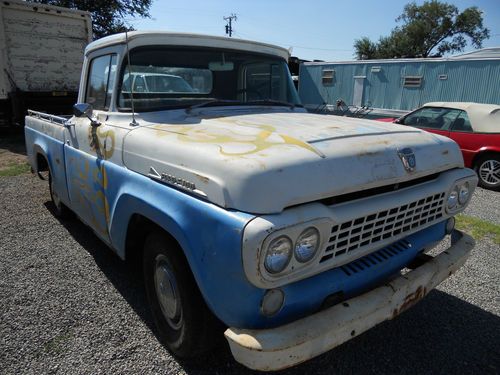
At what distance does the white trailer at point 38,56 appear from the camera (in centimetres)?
1066

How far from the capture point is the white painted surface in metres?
10.6

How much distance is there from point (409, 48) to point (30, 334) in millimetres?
44651

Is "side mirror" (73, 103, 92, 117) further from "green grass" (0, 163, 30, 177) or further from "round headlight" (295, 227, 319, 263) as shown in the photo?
"green grass" (0, 163, 30, 177)

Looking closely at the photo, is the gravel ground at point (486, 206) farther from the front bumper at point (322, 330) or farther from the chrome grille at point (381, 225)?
the front bumper at point (322, 330)

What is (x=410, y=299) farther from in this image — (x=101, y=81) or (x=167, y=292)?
(x=101, y=81)

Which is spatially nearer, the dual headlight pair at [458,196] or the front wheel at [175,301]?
the front wheel at [175,301]

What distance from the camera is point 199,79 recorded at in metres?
3.37

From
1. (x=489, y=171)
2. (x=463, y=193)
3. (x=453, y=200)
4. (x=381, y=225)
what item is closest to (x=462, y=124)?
(x=489, y=171)

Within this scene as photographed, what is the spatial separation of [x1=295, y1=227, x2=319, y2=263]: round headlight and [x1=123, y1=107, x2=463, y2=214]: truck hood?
15 cm

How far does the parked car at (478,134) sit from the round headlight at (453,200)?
5.54 metres

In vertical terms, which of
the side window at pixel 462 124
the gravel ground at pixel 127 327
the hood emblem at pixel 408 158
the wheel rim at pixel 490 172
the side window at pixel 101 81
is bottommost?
the gravel ground at pixel 127 327

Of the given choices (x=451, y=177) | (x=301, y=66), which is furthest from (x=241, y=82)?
(x=301, y=66)

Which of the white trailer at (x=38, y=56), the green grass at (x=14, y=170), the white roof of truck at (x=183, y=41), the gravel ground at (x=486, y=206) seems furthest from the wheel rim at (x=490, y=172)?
the white trailer at (x=38, y=56)

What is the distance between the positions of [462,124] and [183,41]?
6.57m
